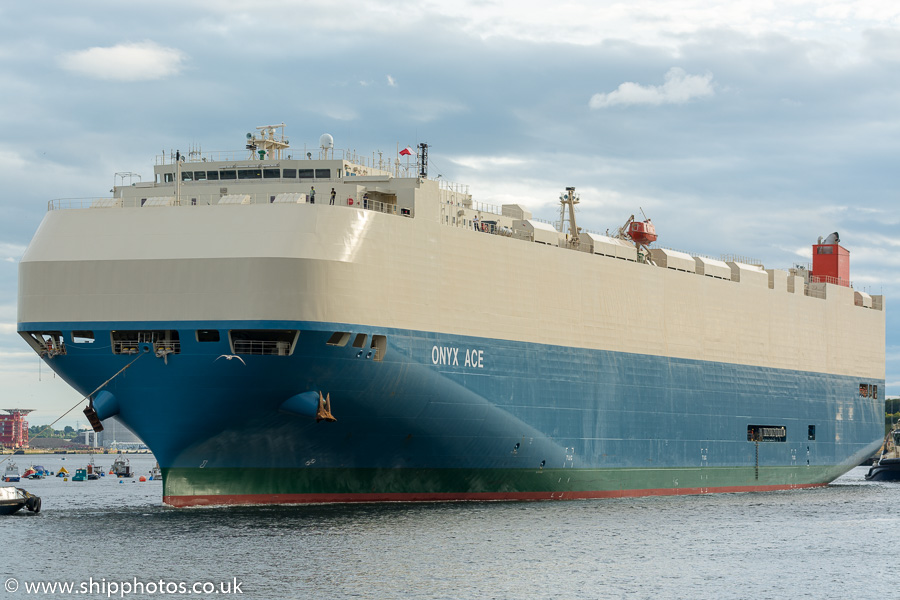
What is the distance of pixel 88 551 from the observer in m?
33.8

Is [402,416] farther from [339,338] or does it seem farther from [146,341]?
[146,341]

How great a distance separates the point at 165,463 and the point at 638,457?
2211 centimetres

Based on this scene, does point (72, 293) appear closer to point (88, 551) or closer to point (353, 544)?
point (88, 551)

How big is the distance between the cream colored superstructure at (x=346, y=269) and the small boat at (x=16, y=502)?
33.3 ft

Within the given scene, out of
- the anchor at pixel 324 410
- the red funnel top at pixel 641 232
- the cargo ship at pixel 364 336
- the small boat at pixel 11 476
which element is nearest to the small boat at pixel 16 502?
the cargo ship at pixel 364 336

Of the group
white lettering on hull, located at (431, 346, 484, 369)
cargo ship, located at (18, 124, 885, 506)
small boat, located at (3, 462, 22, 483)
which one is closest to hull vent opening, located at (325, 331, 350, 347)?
cargo ship, located at (18, 124, 885, 506)

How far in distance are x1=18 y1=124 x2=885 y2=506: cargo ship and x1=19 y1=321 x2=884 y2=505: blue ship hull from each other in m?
0.08

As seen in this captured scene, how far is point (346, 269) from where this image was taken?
131 ft

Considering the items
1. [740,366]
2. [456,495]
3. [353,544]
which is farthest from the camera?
[740,366]

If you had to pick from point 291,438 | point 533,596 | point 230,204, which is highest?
point 230,204

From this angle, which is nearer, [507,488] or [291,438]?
[291,438]

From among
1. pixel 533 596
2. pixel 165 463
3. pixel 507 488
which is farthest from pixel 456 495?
pixel 533 596

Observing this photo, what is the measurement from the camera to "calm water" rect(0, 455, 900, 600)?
96.5 feet

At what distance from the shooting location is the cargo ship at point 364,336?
39281mm
